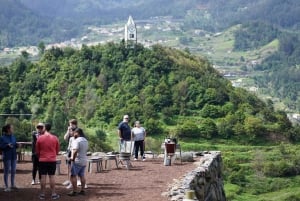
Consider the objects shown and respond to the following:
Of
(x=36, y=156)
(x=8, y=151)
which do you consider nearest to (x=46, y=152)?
(x=36, y=156)

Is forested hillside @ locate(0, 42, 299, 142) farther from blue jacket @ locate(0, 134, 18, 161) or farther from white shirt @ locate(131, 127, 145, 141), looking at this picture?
blue jacket @ locate(0, 134, 18, 161)

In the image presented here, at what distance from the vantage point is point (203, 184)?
18.6m

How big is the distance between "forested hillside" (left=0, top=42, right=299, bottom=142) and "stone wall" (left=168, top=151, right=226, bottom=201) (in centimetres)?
5408

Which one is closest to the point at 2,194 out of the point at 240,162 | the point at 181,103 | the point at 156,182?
the point at 156,182

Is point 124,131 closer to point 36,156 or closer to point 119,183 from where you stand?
point 119,183

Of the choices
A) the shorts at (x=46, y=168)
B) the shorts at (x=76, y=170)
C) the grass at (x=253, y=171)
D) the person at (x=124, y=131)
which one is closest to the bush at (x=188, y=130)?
the grass at (x=253, y=171)

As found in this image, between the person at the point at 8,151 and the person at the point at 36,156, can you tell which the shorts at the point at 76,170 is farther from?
the person at the point at 8,151

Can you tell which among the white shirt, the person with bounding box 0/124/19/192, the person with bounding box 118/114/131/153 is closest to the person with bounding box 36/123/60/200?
the person with bounding box 0/124/19/192

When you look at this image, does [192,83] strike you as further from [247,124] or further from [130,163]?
[130,163]

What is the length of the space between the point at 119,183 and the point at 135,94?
221ft

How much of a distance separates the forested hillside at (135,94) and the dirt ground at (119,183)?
2127 inches

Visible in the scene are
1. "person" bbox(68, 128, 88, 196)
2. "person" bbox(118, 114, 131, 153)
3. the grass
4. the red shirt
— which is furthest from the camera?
the grass

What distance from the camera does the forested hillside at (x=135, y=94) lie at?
80.2 meters

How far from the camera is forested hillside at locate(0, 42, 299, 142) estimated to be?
263 feet
